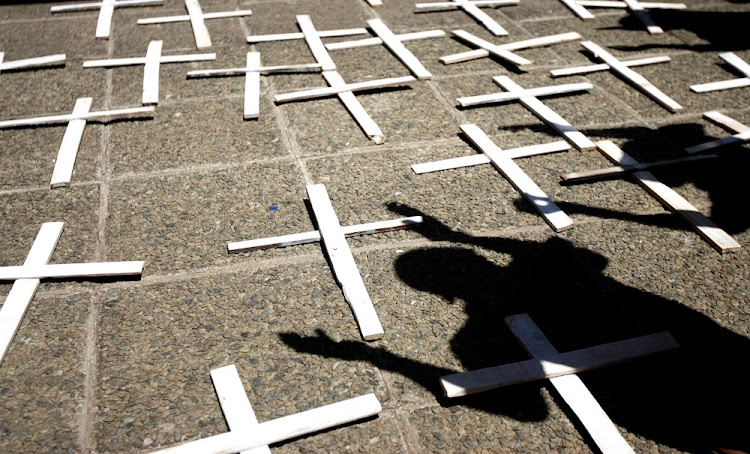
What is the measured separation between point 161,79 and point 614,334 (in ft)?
13.4

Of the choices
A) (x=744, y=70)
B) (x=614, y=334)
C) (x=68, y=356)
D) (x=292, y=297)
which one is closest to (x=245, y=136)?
(x=292, y=297)

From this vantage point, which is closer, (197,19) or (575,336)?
(575,336)

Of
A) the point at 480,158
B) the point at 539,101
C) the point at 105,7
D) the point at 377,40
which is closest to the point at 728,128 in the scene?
the point at 539,101

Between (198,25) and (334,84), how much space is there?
1.87 m

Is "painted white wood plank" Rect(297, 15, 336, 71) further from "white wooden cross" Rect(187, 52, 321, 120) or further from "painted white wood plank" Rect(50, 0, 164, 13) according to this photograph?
"painted white wood plank" Rect(50, 0, 164, 13)

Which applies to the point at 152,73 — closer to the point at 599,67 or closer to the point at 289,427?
the point at 289,427

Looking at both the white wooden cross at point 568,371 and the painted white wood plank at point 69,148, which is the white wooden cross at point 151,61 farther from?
the white wooden cross at point 568,371

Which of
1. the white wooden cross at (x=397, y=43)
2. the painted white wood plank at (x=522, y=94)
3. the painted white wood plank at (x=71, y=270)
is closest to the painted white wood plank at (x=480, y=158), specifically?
the painted white wood plank at (x=522, y=94)

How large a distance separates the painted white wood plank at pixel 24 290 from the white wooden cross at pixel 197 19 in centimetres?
283

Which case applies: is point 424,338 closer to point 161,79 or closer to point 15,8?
point 161,79

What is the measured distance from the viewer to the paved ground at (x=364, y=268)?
2711 mm

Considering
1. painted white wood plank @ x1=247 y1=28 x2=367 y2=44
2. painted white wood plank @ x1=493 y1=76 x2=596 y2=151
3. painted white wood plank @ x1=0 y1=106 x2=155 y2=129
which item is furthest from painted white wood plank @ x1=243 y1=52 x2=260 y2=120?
painted white wood plank @ x1=493 y1=76 x2=596 y2=151

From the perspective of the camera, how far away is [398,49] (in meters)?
5.73

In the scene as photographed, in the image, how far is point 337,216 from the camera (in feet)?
12.5
